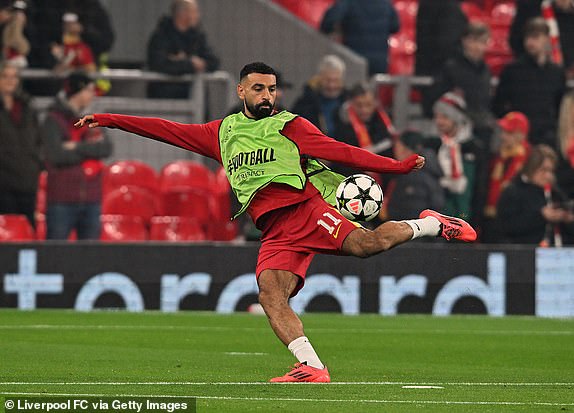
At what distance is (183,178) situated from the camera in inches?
683

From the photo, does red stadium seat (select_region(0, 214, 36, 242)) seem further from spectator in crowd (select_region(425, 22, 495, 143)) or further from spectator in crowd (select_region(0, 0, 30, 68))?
spectator in crowd (select_region(425, 22, 495, 143))

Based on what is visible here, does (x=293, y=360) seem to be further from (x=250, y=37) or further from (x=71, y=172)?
(x=250, y=37)

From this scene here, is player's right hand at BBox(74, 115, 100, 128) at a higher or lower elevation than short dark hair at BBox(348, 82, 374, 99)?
lower

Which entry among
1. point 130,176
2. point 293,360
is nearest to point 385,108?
point 130,176

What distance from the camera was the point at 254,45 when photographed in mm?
18281

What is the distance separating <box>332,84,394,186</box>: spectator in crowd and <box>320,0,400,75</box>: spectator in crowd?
1182mm

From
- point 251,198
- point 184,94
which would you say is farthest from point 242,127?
point 184,94

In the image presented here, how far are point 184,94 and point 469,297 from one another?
4512 mm

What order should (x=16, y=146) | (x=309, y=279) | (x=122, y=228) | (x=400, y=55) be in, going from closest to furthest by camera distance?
(x=16, y=146) < (x=309, y=279) < (x=122, y=228) < (x=400, y=55)

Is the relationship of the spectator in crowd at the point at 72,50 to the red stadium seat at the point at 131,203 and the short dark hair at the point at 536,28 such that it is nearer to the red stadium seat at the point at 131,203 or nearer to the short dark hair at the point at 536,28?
the red stadium seat at the point at 131,203

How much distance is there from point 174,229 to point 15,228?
6.50 ft

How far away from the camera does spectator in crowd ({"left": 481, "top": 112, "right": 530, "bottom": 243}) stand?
57.6ft

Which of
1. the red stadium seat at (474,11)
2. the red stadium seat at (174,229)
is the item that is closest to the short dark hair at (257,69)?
the red stadium seat at (174,229)

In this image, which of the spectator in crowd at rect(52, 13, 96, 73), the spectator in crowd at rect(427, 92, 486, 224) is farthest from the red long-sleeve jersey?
the spectator in crowd at rect(427, 92, 486, 224)
